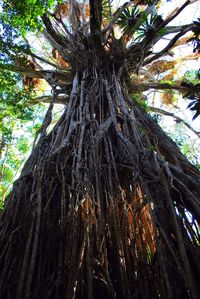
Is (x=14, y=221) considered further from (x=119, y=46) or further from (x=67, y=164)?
(x=119, y=46)

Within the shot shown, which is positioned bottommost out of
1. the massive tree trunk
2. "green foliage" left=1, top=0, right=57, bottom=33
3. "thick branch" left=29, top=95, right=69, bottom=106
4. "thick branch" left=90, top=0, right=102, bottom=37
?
the massive tree trunk

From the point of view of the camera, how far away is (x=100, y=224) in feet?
6.73

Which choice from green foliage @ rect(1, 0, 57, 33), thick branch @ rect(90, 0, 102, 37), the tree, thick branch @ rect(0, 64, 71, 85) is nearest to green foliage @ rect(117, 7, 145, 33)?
thick branch @ rect(90, 0, 102, 37)

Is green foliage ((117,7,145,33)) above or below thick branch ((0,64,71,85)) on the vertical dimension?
above

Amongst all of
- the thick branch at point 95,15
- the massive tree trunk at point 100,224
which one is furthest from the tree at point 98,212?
the thick branch at point 95,15

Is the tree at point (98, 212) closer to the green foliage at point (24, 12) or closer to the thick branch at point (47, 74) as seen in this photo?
the green foliage at point (24, 12)

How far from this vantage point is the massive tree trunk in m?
1.77

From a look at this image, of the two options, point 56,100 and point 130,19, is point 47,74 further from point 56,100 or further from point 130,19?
point 130,19

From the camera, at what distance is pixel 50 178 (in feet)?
8.04

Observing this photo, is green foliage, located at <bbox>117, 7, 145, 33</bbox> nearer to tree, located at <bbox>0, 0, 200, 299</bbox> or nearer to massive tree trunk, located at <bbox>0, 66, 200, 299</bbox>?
tree, located at <bbox>0, 0, 200, 299</bbox>

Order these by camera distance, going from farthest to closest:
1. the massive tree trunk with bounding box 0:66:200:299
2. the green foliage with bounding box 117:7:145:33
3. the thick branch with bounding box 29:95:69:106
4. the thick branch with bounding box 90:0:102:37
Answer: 1. the thick branch with bounding box 29:95:69:106
2. the green foliage with bounding box 117:7:145:33
3. the thick branch with bounding box 90:0:102:37
4. the massive tree trunk with bounding box 0:66:200:299

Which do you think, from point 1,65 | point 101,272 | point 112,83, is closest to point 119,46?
point 112,83

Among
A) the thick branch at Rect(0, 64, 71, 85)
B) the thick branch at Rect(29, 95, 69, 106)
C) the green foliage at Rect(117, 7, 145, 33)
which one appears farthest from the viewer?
the thick branch at Rect(29, 95, 69, 106)

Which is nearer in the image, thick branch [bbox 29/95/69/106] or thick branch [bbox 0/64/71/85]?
thick branch [bbox 0/64/71/85]
